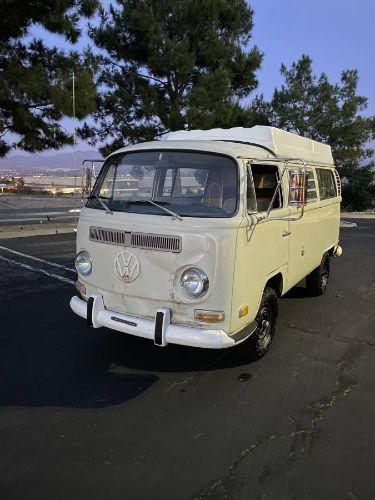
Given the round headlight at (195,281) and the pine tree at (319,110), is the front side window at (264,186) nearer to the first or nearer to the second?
the round headlight at (195,281)

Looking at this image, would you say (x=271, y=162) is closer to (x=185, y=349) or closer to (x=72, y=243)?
(x=185, y=349)

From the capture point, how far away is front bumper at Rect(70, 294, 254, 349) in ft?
11.7

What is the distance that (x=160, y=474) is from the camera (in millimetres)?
2717

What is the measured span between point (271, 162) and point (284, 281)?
134 cm

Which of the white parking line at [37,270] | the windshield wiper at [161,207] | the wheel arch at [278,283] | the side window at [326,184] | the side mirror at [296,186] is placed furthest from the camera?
the white parking line at [37,270]

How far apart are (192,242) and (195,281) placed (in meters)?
0.32

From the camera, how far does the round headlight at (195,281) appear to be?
11.8 feet

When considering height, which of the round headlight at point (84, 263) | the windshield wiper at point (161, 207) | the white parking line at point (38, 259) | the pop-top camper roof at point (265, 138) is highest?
the pop-top camper roof at point (265, 138)

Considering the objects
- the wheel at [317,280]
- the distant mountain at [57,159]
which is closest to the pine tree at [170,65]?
the distant mountain at [57,159]

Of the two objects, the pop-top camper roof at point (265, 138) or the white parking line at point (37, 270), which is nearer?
the pop-top camper roof at point (265, 138)

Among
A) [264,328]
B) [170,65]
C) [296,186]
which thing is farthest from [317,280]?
[170,65]

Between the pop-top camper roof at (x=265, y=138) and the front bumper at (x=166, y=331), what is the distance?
215 cm

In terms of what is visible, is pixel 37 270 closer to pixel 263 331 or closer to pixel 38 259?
pixel 38 259

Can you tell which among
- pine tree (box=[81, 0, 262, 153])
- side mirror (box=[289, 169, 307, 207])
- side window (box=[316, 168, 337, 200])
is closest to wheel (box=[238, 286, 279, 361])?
side mirror (box=[289, 169, 307, 207])
